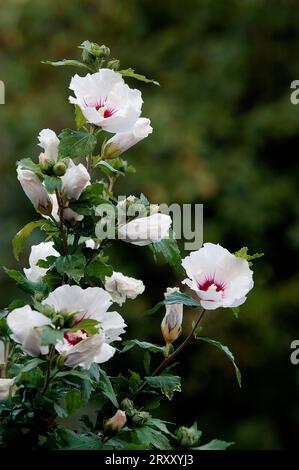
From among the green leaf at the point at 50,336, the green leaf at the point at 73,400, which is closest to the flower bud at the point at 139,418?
the green leaf at the point at 73,400

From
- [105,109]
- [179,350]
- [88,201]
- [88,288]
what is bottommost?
[179,350]

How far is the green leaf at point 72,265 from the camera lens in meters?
1.23

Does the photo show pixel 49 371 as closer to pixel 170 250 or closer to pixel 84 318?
pixel 84 318

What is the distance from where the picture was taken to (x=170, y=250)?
1318 millimetres

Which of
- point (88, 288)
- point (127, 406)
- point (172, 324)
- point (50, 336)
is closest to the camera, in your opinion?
point (50, 336)

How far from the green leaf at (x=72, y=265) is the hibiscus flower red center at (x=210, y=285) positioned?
18 cm

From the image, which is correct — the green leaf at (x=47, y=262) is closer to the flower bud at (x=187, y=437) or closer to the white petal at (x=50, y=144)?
the white petal at (x=50, y=144)

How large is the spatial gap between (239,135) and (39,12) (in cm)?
144

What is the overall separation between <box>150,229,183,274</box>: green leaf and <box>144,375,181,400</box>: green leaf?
16 cm

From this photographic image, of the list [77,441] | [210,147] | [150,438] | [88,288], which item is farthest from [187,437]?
[210,147]

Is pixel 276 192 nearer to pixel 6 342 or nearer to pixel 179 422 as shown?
pixel 179 422

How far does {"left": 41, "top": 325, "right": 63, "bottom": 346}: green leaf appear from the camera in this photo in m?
1.08

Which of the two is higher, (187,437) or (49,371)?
(49,371)

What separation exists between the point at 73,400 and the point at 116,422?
0.30 feet
